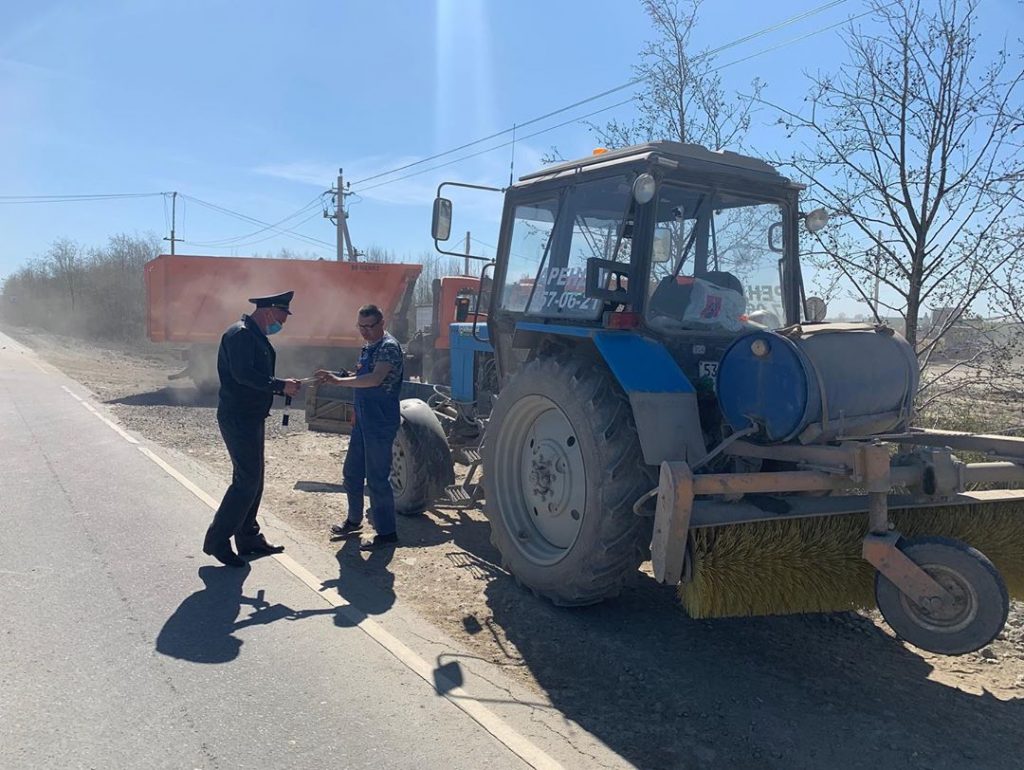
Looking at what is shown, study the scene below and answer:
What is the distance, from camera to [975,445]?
4.15 m

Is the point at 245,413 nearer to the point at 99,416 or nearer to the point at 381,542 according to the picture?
the point at 381,542

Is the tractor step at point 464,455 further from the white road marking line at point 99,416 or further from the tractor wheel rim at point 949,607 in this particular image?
the white road marking line at point 99,416

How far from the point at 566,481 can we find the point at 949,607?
207 centimetres

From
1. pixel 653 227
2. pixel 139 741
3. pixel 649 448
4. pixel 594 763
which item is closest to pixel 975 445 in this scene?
pixel 649 448

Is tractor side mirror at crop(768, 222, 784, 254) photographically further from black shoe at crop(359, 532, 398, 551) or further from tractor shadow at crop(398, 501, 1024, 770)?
black shoe at crop(359, 532, 398, 551)

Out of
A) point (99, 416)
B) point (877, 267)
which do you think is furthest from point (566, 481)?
point (99, 416)

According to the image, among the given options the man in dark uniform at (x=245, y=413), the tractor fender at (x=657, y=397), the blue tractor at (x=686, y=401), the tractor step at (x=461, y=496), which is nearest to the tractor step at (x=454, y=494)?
the tractor step at (x=461, y=496)

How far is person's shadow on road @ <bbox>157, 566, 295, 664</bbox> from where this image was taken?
13.1 feet

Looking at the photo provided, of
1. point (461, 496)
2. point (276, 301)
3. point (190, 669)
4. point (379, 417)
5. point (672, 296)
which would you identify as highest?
point (672, 296)

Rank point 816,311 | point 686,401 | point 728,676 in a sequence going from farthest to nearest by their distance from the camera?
point 816,311 → point 686,401 → point 728,676

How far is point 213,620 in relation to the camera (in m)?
4.41

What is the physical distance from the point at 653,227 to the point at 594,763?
2821mm

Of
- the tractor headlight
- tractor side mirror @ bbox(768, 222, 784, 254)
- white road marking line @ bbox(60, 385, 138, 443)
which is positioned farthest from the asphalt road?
white road marking line @ bbox(60, 385, 138, 443)

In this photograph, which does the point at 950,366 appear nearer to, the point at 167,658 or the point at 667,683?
the point at 667,683
